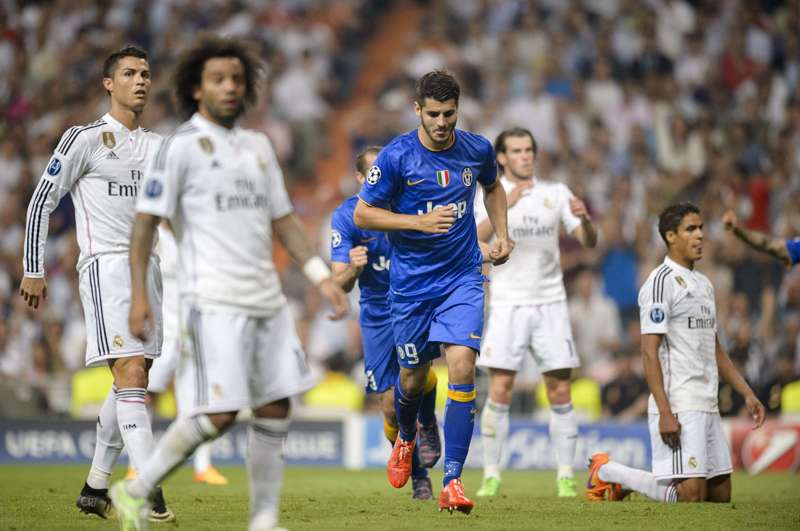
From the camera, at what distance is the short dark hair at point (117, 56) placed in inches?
357

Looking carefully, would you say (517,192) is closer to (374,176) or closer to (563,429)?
(563,429)

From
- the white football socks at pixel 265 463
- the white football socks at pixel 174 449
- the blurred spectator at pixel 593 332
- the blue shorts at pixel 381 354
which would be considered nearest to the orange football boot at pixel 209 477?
the blue shorts at pixel 381 354

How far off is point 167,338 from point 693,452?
4.76 metres

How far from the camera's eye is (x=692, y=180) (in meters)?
20.2

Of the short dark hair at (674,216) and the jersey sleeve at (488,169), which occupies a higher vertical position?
the jersey sleeve at (488,169)

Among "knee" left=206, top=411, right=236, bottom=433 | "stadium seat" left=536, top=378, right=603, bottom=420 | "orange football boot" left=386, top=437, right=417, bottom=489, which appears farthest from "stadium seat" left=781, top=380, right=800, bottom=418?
"knee" left=206, top=411, right=236, bottom=433

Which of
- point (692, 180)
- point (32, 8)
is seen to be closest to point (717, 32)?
point (692, 180)

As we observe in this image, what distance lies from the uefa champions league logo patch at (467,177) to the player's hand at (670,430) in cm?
248

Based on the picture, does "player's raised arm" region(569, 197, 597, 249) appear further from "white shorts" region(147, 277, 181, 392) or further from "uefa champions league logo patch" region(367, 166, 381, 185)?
"white shorts" region(147, 277, 181, 392)

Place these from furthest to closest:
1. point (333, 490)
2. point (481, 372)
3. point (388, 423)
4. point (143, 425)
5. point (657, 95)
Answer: point (657, 95) < point (481, 372) < point (333, 490) < point (388, 423) < point (143, 425)

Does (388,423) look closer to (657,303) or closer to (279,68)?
(657,303)

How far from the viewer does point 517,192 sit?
12.1 meters

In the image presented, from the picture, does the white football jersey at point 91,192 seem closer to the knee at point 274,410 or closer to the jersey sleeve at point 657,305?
the knee at point 274,410

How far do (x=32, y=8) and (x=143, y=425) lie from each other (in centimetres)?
1722
